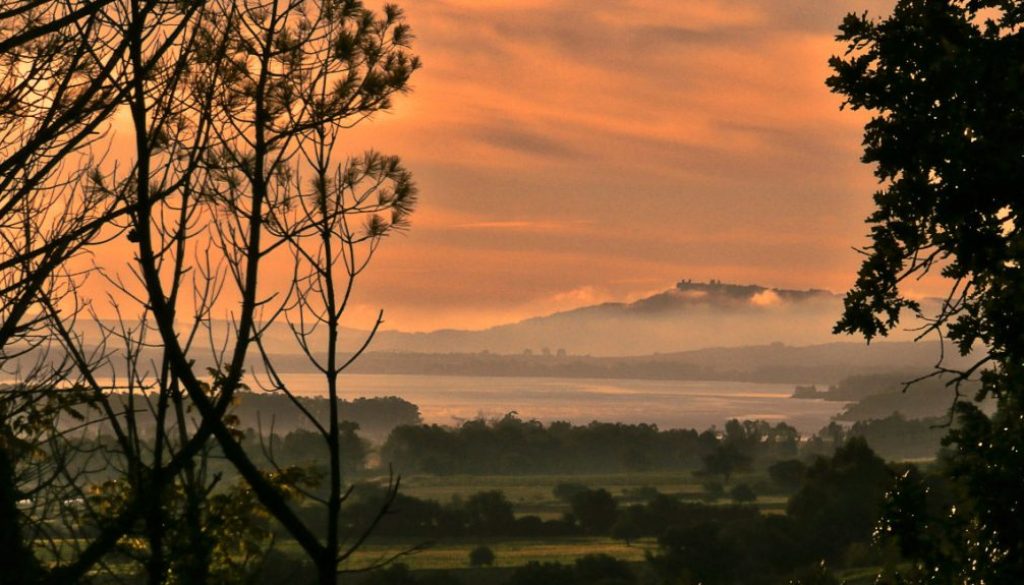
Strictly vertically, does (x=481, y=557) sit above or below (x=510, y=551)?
above

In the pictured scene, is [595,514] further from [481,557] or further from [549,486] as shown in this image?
[549,486]

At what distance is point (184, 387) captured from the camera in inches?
382

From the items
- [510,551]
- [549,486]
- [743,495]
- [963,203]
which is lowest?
[510,551]

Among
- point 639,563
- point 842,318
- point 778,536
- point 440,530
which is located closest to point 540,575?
point 639,563

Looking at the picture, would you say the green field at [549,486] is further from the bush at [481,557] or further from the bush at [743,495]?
the bush at [481,557]

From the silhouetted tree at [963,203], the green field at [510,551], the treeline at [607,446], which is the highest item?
the silhouetted tree at [963,203]

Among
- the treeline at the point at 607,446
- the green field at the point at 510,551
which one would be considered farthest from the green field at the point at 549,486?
the green field at the point at 510,551

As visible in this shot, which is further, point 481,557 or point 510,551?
point 510,551

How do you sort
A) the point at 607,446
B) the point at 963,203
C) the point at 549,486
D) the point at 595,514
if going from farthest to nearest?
the point at 607,446, the point at 549,486, the point at 595,514, the point at 963,203

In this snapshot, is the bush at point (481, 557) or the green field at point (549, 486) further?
the green field at point (549, 486)

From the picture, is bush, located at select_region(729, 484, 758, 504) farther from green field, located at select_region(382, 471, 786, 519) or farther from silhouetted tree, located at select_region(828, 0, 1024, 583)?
silhouetted tree, located at select_region(828, 0, 1024, 583)

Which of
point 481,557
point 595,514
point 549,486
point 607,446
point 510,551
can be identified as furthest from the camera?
point 607,446

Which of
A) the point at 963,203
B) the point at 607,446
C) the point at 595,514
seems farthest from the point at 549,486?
the point at 963,203

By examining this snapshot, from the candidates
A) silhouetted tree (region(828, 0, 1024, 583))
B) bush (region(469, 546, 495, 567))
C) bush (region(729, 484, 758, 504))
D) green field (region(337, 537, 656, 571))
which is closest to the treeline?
bush (region(729, 484, 758, 504))
